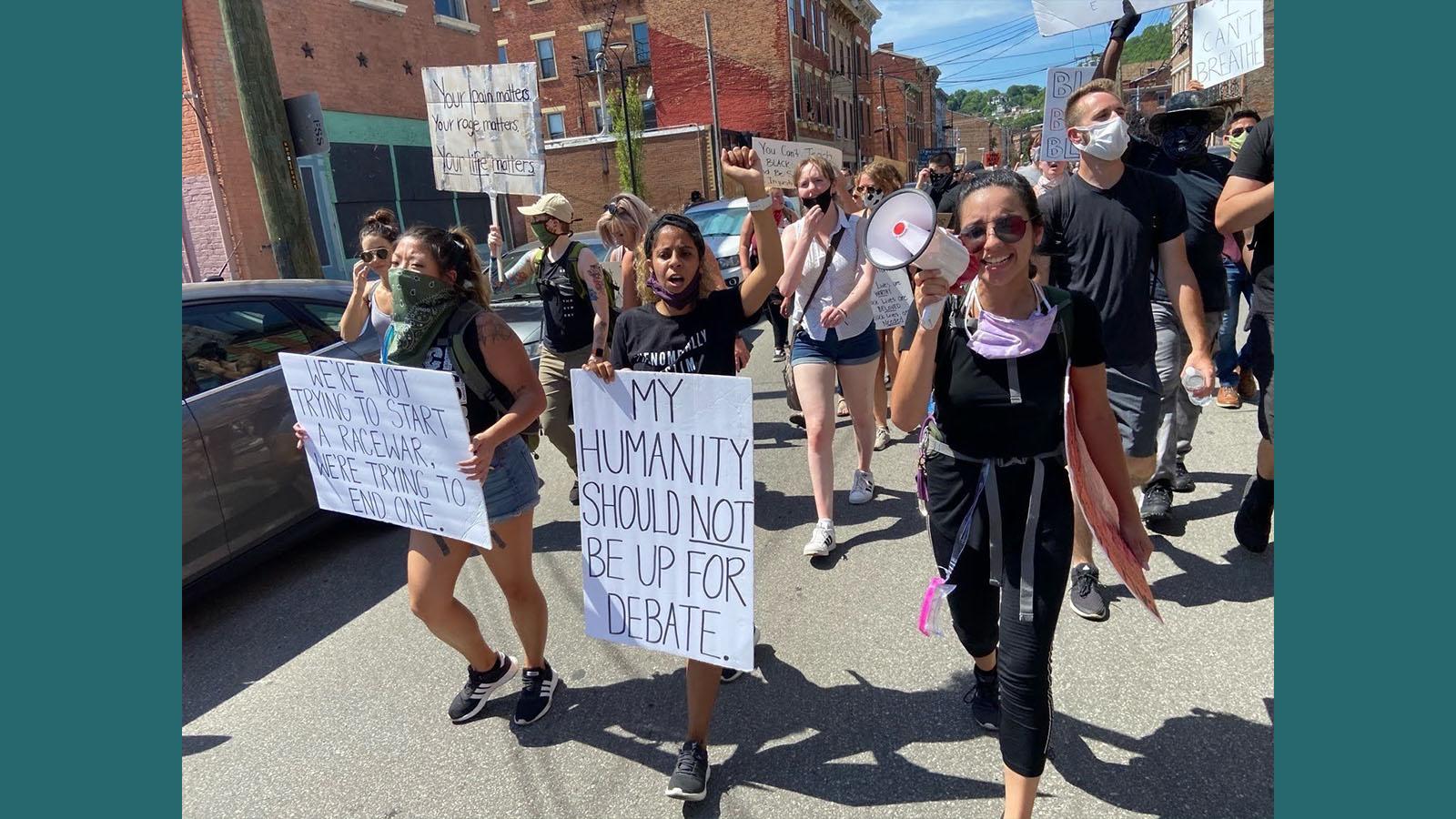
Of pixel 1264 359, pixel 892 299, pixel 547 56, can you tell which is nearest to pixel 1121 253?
pixel 1264 359

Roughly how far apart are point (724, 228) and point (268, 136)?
19.0ft

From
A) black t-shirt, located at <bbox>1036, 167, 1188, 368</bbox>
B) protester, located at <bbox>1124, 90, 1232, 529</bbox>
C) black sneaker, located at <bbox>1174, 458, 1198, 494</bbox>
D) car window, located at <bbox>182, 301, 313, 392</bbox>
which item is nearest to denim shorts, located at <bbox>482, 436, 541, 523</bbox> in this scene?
car window, located at <bbox>182, 301, 313, 392</bbox>

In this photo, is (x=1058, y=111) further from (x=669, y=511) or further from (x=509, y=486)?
(x=509, y=486)

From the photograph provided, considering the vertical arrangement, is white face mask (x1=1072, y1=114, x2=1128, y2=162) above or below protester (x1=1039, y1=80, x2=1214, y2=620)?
above

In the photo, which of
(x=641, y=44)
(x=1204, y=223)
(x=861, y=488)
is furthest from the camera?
(x=641, y=44)

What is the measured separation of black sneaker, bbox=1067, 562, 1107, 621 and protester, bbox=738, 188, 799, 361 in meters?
1.77

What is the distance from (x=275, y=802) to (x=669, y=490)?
67.9 inches

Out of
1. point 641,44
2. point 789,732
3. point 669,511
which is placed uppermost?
point 641,44

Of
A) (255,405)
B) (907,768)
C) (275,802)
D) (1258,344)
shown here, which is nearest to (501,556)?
(275,802)

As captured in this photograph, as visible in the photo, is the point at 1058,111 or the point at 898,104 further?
the point at 898,104

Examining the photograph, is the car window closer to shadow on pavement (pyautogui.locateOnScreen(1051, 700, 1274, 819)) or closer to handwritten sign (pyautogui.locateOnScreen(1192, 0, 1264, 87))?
shadow on pavement (pyautogui.locateOnScreen(1051, 700, 1274, 819))

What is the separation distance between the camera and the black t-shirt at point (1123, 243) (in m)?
3.15

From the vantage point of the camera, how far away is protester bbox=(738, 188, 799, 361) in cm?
362

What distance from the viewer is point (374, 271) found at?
391 centimetres
